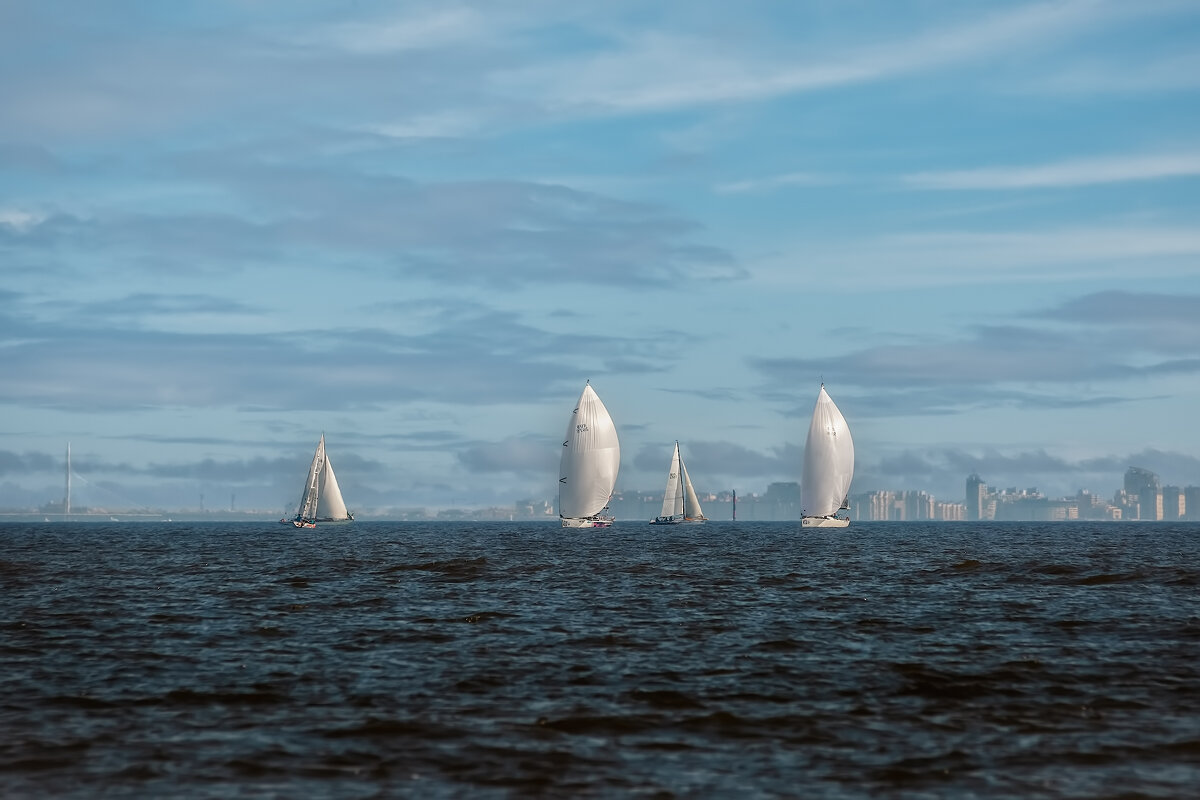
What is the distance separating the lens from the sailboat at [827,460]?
18400cm

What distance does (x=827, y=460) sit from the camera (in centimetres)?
18750

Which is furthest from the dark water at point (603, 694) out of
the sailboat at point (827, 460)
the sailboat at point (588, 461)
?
the sailboat at point (827, 460)

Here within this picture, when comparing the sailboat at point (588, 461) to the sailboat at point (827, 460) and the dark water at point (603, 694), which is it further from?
the dark water at point (603, 694)

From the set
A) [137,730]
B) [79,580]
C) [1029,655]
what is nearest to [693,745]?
[137,730]

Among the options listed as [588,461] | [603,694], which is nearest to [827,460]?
[588,461]

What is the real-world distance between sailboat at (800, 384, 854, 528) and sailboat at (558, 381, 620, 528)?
3300 centimetres

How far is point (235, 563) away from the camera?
8338cm

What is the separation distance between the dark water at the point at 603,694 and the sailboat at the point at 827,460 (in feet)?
435

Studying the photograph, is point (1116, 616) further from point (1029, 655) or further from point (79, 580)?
point (79, 580)

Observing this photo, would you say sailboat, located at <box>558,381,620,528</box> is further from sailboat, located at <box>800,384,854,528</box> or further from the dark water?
the dark water

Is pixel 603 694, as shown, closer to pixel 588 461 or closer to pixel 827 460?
pixel 588 461

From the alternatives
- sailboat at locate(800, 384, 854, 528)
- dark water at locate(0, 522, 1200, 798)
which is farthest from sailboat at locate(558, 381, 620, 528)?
dark water at locate(0, 522, 1200, 798)

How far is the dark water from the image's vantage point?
1867 cm

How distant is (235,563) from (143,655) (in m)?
53.2
